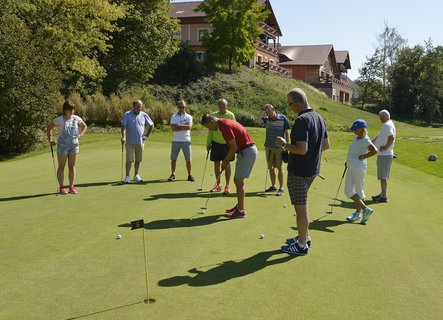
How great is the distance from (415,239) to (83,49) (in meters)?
26.1

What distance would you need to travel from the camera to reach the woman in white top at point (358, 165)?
827 cm

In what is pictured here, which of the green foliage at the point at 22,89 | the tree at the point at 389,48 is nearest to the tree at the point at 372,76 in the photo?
the tree at the point at 389,48

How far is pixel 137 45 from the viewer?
36.3m

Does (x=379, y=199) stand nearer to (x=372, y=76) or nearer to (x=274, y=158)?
(x=274, y=158)

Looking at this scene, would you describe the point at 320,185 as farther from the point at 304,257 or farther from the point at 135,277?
the point at 135,277

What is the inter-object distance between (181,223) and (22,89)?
47.6ft

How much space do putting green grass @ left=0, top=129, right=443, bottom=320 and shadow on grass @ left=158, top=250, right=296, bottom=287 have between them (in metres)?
0.02

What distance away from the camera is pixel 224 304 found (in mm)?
4340

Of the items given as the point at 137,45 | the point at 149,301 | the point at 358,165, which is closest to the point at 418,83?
the point at 137,45

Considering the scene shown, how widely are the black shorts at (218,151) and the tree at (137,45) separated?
25.9 m

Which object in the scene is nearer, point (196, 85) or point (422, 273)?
point (422, 273)

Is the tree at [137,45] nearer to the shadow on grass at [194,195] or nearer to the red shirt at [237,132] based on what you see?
the shadow on grass at [194,195]

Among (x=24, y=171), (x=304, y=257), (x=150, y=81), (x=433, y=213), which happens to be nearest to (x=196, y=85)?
(x=150, y=81)

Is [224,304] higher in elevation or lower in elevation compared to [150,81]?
lower
